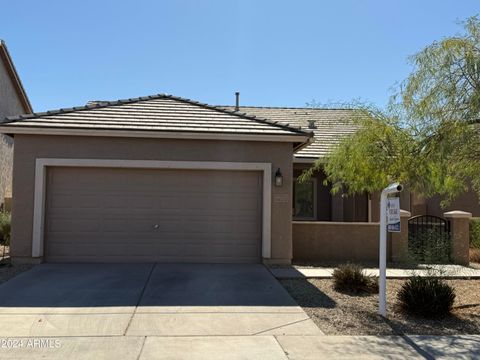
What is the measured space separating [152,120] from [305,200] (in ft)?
22.8

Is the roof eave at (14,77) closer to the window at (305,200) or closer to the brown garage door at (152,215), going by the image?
the brown garage door at (152,215)

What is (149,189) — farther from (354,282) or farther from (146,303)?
(354,282)

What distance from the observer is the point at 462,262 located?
12.4 meters

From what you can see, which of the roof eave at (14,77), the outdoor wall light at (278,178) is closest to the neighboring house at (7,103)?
the roof eave at (14,77)

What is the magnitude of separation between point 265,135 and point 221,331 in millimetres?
6009

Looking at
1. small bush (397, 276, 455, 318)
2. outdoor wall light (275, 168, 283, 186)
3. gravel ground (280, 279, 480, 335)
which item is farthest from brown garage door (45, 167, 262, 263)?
small bush (397, 276, 455, 318)

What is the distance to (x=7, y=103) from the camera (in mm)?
21188

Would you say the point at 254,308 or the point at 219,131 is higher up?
the point at 219,131

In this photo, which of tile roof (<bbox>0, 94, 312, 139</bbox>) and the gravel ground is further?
tile roof (<bbox>0, 94, 312, 139</bbox>)

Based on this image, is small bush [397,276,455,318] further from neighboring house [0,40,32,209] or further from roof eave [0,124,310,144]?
neighboring house [0,40,32,209]

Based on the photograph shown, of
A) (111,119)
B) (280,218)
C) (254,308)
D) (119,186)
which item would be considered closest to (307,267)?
(280,218)

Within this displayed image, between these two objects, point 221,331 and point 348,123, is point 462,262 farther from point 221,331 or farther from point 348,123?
point 221,331

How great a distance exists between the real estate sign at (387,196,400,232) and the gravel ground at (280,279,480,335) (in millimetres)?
1438

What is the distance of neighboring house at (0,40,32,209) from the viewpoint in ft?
64.0
